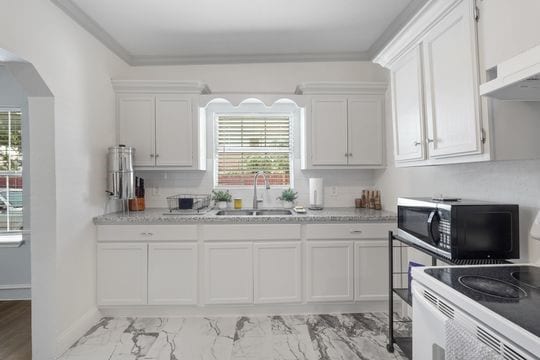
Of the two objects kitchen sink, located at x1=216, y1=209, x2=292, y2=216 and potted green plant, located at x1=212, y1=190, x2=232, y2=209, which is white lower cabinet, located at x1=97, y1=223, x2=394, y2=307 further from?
potted green plant, located at x1=212, y1=190, x2=232, y2=209

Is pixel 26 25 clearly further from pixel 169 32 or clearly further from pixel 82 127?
pixel 169 32

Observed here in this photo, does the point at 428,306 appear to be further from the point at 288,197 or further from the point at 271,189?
the point at 271,189

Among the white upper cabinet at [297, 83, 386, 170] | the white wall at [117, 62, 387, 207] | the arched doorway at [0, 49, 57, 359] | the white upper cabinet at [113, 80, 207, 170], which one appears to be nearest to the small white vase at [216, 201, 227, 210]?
the white wall at [117, 62, 387, 207]

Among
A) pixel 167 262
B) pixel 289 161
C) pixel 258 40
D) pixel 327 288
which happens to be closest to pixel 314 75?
pixel 258 40

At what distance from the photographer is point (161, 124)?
10.2ft

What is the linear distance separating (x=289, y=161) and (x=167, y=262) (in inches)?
67.8

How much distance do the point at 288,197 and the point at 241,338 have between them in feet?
4.93

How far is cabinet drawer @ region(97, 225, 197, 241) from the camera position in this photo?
107 inches

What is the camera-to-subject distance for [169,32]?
286 cm

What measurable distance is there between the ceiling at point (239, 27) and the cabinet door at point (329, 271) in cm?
196

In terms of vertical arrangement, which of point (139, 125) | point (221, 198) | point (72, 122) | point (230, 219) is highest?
point (139, 125)

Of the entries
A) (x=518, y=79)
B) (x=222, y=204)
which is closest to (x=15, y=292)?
(x=222, y=204)

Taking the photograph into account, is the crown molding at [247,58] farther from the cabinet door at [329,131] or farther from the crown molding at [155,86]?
the cabinet door at [329,131]

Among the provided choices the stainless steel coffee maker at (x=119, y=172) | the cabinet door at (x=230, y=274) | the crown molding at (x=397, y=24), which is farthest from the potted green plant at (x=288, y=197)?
the crown molding at (x=397, y=24)
